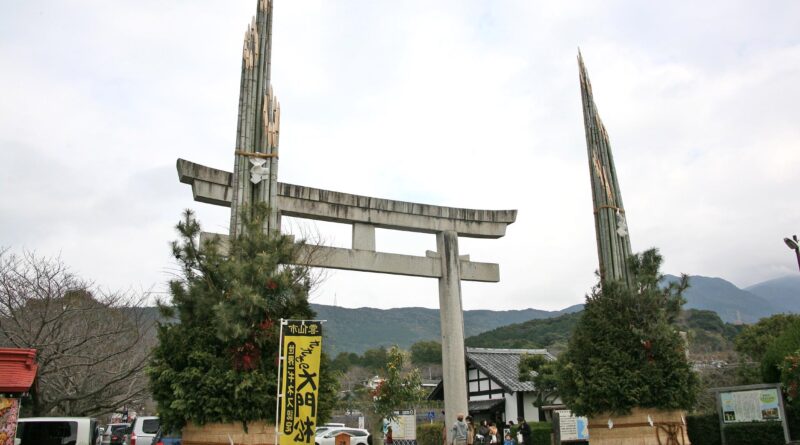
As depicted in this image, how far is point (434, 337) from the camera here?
18488 cm

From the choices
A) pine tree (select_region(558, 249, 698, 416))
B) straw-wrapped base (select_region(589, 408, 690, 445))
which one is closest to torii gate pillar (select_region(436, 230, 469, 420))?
pine tree (select_region(558, 249, 698, 416))

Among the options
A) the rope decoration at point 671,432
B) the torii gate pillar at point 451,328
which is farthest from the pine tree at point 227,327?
the torii gate pillar at point 451,328

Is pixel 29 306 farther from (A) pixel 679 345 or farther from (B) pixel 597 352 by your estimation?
(A) pixel 679 345

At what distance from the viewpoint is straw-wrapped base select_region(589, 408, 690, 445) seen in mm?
10141

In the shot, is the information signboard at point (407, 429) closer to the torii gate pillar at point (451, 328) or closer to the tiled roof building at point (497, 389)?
the tiled roof building at point (497, 389)

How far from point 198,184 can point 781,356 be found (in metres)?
13.4

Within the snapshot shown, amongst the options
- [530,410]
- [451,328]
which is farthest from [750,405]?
[530,410]

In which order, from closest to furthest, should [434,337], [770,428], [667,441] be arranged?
[667,441] → [770,428] → [434,337]

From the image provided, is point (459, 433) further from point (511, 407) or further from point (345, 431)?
point (511, 407)

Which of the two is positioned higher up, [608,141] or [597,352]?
[608,141]

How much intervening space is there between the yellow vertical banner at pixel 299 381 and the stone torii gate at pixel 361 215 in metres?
2.96

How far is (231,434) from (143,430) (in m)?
8.18

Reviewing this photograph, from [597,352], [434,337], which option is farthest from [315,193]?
[434,337]

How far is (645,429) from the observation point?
10.2 meters
